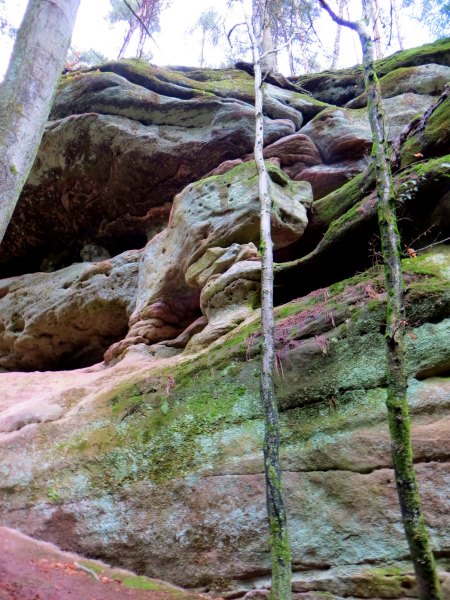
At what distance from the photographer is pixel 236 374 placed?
276 inches

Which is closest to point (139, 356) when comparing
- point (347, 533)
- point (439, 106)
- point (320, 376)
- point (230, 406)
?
point (230, 406)

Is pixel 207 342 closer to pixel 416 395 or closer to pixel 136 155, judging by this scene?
pixel 416 395

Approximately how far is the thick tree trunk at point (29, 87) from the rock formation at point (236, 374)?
12.9 feet

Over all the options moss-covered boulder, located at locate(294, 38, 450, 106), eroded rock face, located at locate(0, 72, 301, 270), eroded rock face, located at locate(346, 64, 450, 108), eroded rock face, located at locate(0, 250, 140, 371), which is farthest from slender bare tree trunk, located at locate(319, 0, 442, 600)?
moss-covered boulder, located at locate(294, 38, 450, 106)

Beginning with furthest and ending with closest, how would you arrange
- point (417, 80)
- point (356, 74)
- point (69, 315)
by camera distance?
point (356, 74)
point (417, 80)
point (69, 315)

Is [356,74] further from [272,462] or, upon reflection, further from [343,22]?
[272,462]

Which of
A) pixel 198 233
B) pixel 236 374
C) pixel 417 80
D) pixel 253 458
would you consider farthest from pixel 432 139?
pixel 417 80

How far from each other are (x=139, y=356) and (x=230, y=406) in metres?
4.94

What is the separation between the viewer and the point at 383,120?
5859 mm

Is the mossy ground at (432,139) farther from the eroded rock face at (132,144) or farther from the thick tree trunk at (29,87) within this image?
the eroded rock face at (132,144)

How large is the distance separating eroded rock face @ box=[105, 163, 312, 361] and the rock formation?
52mm

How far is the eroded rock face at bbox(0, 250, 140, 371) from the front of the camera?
1470cm

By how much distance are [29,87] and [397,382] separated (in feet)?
14.5

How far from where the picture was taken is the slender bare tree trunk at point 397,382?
3.57 m
